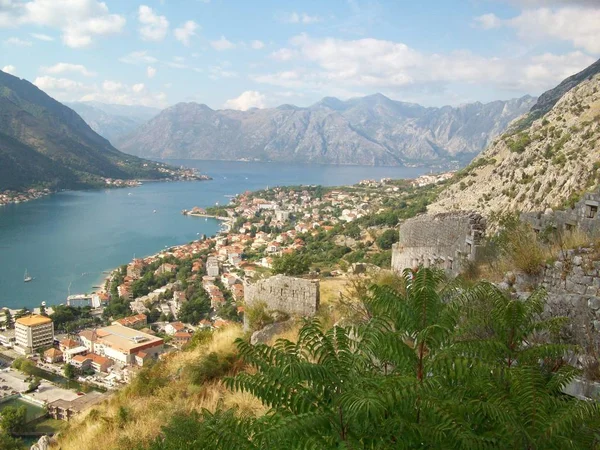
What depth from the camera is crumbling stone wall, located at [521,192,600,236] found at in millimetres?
5270

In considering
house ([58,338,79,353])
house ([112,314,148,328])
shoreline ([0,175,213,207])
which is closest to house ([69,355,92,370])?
house ([58,338,79,353])

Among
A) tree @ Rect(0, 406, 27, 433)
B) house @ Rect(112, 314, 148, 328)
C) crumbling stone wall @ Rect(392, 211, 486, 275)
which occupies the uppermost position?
crumbling stone wall @ Rect(392, 211, 486, 275)

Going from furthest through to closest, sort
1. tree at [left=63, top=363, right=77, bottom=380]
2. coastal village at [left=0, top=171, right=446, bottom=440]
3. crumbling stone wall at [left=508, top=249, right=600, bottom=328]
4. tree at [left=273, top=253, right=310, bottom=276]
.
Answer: tree at [left=63, top=363, right=77, bottom=380], coastal village at [left=0, top=171, right=446, bottom=440], tree at [left=273, top=253, right=310, bottom=276], crumbling stone wall at [left=508, top=249, right=600, bottom=328]

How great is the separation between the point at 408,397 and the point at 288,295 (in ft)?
22.6

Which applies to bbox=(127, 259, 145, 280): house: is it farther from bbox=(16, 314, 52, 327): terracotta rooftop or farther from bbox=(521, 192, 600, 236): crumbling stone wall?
bbox=(521, 192, 600, 236): crumbling stone wall

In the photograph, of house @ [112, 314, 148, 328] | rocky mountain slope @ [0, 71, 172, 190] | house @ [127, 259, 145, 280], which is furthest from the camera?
rocky mountain slope @ [0, 71, 172, 190]

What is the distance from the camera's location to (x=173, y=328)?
114 ft

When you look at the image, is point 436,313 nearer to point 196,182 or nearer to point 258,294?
point 258,294

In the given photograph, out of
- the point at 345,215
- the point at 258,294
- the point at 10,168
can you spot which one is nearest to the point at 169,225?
the point at 345,215

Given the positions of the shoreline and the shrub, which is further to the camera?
the shoreline

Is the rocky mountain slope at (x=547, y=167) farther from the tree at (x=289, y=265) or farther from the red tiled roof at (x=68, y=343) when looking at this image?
the red tiled roof at (x=68, y=343)

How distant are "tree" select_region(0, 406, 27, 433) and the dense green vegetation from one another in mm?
18753

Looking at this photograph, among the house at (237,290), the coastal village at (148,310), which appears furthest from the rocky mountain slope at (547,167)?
the house at (237,290)

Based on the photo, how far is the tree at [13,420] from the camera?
56.2ft
